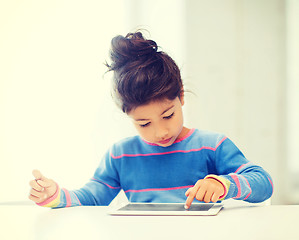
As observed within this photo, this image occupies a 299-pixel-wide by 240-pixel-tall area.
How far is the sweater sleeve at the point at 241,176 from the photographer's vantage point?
2.91ft

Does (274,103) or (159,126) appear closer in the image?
(159,126)

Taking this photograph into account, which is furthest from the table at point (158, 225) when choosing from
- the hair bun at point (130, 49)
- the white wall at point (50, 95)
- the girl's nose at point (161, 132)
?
the white wall at point (50, 95)

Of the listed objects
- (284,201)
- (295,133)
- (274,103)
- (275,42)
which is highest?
(275,42)

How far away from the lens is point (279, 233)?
1.92 feet

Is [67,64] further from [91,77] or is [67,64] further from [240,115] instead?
[240,115]

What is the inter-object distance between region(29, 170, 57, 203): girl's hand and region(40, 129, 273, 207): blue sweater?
60 mm

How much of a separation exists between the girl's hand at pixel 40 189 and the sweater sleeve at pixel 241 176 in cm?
40

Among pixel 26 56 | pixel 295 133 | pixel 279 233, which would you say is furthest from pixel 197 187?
pixel 295 133

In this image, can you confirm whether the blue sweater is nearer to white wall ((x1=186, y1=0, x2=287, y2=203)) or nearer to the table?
the table

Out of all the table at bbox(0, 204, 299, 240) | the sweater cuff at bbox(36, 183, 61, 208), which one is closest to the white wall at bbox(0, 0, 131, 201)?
the sweater cuff at bbox(36, 183, 61, 208)

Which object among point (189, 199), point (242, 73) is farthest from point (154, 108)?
point (242, 73)

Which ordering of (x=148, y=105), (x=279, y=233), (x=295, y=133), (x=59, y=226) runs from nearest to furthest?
Result: (x=279, y=233) < (x=59, y=226) < (x=148, y=105) < (x=295, y=133)

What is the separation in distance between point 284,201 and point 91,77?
3.98 ft

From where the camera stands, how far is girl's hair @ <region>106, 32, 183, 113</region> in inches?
40.5
